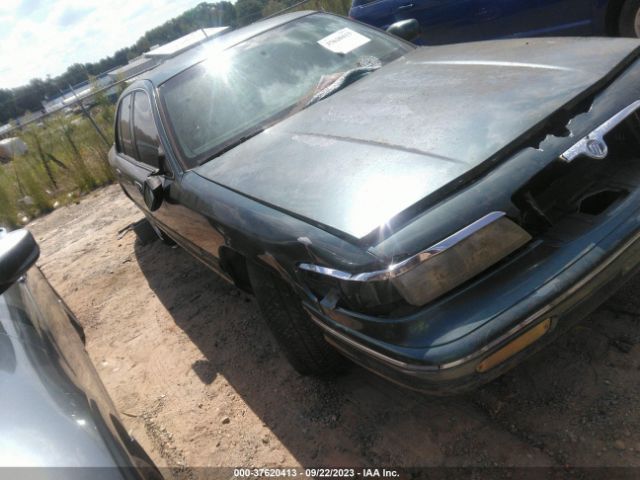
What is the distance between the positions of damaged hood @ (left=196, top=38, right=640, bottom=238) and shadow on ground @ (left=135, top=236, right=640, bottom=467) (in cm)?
84

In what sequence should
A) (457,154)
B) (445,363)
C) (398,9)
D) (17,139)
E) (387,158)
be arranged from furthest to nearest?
(17,139)
(398,9)
(387,158)
(457,154)
(445,363)

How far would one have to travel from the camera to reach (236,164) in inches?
92.7

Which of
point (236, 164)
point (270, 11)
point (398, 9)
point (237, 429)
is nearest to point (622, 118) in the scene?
point (236, 164)

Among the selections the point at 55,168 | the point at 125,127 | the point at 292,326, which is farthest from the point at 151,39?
the point at 292,326

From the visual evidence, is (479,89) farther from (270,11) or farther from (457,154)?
(270,11)

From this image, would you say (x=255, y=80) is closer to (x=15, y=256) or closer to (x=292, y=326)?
(x=292, y=326)

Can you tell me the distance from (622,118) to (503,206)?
577mm

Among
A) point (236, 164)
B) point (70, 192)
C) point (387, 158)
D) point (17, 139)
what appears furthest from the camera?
point (17, 139)

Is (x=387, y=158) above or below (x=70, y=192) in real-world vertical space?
above

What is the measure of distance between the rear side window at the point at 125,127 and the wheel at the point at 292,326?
2.04 meters

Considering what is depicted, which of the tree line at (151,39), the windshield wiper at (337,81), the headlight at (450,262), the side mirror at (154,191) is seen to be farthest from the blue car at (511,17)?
the tree line at (151,39)

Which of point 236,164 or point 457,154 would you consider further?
point 236,164

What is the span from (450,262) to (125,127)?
10.5 ft

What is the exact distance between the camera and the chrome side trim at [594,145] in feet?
5.22
